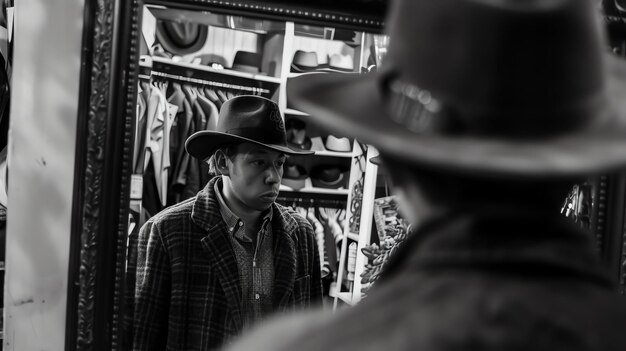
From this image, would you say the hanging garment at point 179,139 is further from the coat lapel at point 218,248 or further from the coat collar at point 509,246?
the coat collar at point 509,246

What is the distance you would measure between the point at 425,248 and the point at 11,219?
3.63ft

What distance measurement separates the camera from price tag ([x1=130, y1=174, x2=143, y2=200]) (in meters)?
1.49

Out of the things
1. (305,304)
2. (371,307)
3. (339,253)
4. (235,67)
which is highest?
(235,67)

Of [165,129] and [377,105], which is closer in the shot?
[377,105]

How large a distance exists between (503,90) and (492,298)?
178mm

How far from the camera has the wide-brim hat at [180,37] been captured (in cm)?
146

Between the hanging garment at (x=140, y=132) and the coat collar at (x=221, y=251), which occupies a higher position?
the hanging garment at (x=140, y=132)

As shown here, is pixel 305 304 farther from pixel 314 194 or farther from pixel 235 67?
pixel 235 67

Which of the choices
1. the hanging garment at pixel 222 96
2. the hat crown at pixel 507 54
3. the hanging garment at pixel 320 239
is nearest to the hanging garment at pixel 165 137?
the hanging garment at pixel 222 96

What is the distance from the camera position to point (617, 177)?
170cm

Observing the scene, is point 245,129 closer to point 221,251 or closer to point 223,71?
point 223,71

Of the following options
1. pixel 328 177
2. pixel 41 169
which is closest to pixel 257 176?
pixel 328 177

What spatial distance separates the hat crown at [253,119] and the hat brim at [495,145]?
2.61 feet

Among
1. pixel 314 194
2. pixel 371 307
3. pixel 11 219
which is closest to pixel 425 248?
pixel 371 307
